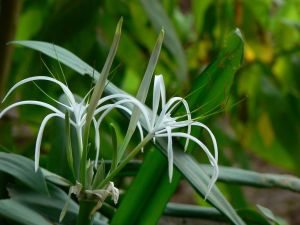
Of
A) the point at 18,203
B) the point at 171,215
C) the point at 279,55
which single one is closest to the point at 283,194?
the point at 279,55

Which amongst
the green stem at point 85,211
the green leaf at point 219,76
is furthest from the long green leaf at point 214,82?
the green stem at point 85,211

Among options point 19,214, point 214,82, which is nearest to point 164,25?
point 214,82

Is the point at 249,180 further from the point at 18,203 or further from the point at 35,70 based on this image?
the point at 35,70

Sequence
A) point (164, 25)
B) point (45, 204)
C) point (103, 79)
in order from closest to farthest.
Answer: point (103, 79) < point (45, 204) < point (164, 25)

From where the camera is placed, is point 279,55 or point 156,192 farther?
point 279,55

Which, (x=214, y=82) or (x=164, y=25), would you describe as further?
(x=164, y=25)

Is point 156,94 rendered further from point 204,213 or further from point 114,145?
point 204,213

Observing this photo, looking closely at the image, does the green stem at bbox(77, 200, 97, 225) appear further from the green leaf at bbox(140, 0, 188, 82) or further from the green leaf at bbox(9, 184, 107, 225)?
the green leaf at bbox(140, 0, 188, 82)
